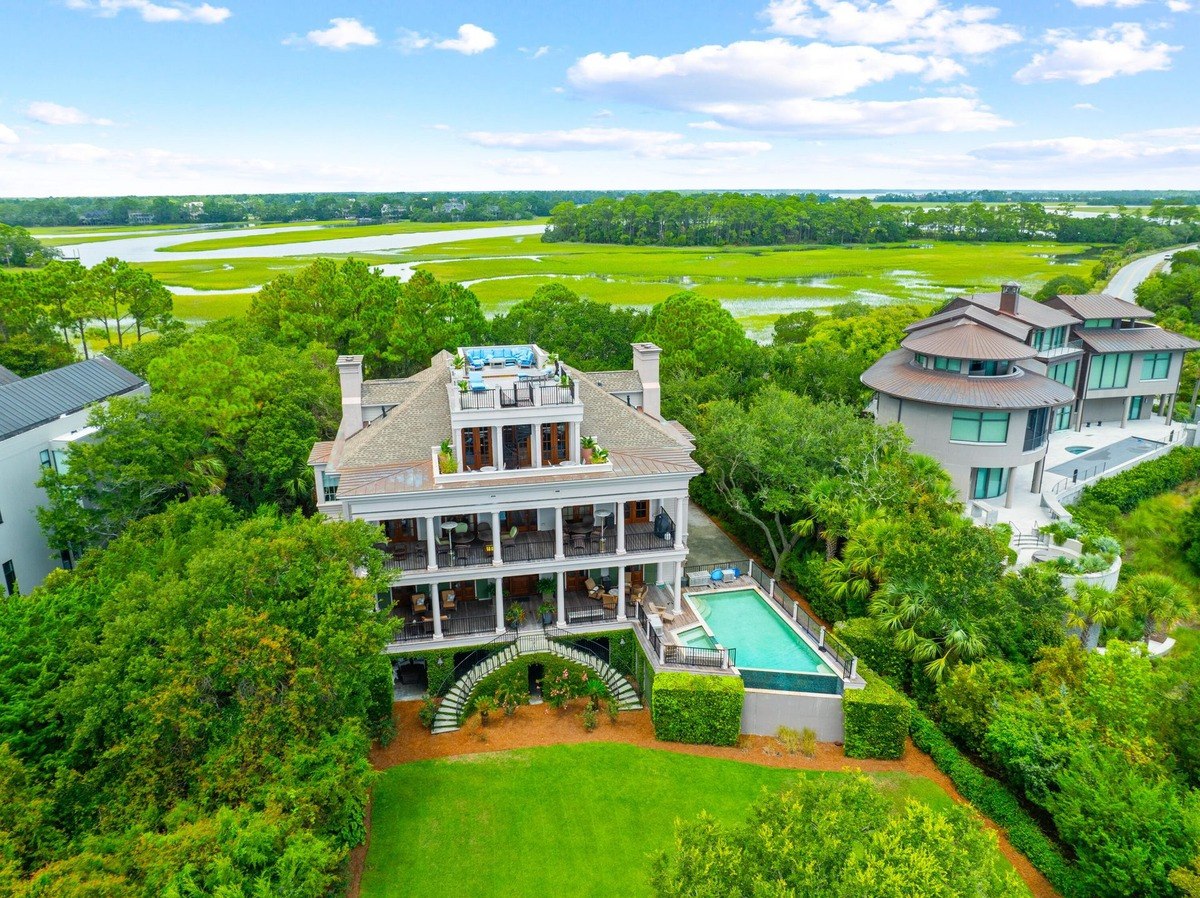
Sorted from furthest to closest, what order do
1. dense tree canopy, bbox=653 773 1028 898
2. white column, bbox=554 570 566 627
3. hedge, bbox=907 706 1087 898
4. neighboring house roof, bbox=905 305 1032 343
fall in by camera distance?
neighboring house roof, bbox=905 305 1032 343, white column, bbox=554 570 566 627, hedge, bbox=907 706 1087 898, dense tree canopy, bbox=653 773 1028 898

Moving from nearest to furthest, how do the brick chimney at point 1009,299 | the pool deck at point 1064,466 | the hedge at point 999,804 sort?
the hedge at point 999,804, the pool deck at point 1064,466, the brick chimney at point 1009,299

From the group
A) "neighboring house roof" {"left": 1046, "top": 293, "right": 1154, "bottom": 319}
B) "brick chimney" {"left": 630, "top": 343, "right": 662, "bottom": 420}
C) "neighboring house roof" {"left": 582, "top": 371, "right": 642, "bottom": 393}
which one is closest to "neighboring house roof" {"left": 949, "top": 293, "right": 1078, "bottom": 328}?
"neighboring house roof" {"left": 1046, "top": 293, "right": 1154, "bottom": 319}

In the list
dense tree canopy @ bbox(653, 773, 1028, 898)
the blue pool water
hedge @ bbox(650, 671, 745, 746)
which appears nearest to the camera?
dense tree canopy @ bbox(653, 773, 1028, 898)

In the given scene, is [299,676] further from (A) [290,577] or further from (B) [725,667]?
(B) [725,667]

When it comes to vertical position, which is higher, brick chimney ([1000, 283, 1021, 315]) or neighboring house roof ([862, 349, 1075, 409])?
brick chimney ([1000, 283, 1021, 315])

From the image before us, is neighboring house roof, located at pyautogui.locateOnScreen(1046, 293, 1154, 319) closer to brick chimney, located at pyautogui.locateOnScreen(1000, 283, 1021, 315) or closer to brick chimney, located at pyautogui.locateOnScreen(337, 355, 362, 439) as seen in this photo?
brick chimney, located at pyautogui.locateOnScreen(1000, 283, 1021, 315)

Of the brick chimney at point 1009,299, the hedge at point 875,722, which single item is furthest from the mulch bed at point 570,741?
the brick chimney at point 1009,299

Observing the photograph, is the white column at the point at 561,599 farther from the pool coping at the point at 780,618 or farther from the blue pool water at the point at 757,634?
the blue pool water at the point at 757,634
